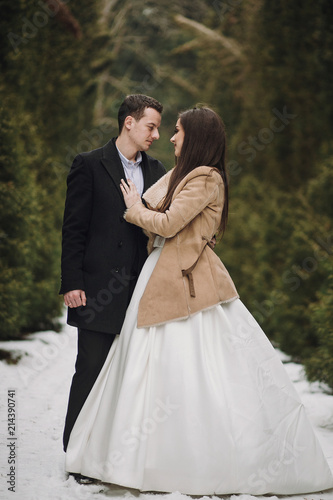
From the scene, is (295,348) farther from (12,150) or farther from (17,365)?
(12,150)

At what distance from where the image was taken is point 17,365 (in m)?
6.85

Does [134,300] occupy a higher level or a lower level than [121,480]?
higher

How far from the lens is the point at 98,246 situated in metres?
3.90

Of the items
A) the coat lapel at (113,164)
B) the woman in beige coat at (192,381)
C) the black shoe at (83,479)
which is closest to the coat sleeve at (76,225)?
the coat lapel at (113,164)

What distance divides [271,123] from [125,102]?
35.1 feet

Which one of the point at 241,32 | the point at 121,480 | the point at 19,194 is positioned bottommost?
the point at 121,480

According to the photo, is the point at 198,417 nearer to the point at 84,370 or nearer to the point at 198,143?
the point at 84,370

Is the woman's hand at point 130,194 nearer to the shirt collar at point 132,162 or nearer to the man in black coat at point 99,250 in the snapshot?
the man in black coat at point 99,250

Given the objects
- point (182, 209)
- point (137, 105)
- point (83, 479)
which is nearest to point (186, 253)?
point (182, 209)

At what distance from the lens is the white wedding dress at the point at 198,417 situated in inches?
135

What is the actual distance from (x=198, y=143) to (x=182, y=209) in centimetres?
42

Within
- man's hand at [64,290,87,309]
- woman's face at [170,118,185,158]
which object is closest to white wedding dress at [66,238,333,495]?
man's hand at [64,290,87,309]

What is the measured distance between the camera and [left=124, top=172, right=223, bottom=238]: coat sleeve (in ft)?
11.9

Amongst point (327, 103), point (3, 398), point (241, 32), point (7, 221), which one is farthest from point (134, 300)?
point (241, 32)
